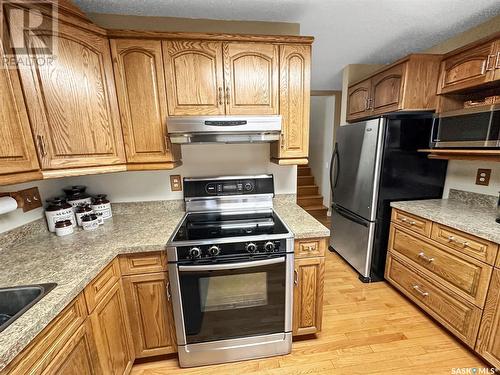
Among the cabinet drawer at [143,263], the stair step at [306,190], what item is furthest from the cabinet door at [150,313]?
the stair step at [306,190]

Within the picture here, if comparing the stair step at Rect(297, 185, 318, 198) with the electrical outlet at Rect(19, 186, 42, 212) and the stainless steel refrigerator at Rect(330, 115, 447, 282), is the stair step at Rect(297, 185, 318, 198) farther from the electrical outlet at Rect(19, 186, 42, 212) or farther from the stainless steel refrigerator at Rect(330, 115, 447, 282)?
the electrical outlet at Rect(19, 186, 42, 212)

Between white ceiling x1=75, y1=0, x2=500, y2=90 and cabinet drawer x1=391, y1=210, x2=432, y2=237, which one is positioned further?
cabinet drawer x1=391, y1=210, x2=432, y2=237

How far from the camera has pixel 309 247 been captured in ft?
4.63

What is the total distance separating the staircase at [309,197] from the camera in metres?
4.29

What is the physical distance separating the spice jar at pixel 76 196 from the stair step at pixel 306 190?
3669 millimetres

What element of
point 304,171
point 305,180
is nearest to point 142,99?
point 305,180

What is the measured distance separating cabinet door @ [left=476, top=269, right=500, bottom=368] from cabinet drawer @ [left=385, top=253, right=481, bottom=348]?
0.04 meters

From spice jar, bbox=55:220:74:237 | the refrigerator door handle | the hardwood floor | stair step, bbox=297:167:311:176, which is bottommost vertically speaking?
the hardwood floor

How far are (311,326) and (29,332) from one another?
1.54m

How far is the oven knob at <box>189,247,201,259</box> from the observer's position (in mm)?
1257

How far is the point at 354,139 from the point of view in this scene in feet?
7.54

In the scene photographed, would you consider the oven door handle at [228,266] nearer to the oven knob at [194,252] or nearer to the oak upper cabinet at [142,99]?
the oven knob at [194,252]

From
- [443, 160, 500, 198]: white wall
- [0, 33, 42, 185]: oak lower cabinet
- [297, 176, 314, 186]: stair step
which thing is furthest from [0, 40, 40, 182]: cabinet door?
[297, 176, 314, 186]: stair step

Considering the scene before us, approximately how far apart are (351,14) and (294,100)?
0.84m
